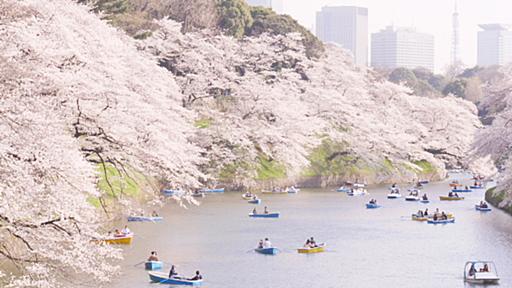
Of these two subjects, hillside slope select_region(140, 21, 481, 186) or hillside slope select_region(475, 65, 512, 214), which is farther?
hillside slope select_region(140, 21, 481, 186)

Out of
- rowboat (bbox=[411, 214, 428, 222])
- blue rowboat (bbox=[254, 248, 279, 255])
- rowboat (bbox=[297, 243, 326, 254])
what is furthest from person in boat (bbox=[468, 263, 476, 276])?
rowboat (bbox=[411, 214, 428, 222])

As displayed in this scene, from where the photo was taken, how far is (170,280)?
2711 cm

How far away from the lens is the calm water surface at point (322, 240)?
28.9 metres

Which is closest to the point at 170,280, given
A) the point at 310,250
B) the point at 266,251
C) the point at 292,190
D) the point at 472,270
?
the point at 266,251

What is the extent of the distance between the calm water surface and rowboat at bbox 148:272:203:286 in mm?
308

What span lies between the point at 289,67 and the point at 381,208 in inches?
1023

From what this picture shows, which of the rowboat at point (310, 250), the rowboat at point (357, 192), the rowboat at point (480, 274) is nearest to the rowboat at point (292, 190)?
the rowboat at point (357, 192)

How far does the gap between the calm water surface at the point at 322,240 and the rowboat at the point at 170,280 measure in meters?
0.31

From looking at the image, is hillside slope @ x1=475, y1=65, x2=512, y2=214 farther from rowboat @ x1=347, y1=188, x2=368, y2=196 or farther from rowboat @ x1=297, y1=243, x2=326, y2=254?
rowboat @ x1=347, y1=188, x2=368, y2=196

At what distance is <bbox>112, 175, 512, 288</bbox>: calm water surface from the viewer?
28922 mm

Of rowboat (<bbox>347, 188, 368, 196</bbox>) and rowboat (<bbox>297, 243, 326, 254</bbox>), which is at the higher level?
rowboat (<bbox>297, 243, 326, 254</bbox>)

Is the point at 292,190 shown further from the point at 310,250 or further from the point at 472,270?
the point at 472,270

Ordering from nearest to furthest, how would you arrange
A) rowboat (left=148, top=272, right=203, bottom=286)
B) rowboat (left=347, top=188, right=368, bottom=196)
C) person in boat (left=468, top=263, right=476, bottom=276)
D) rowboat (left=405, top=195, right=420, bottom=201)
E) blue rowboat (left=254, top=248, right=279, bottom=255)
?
1. rowboat (left=148, top=272, right=203, bottom=286)
2. person in boat (left=468, top=263, right=476, bottom=276)
3. blue rowboat (left=254, top=248, right=279, bottom=255)
4. rowboat (left=405, top=195, right=420, bottom=201)
5. rowboat (left=347, top=188, right=368, bottom=196)

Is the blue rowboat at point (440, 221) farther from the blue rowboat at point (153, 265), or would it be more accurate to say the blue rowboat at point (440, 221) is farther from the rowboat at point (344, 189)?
the blue rowboat at point (153, 265)
